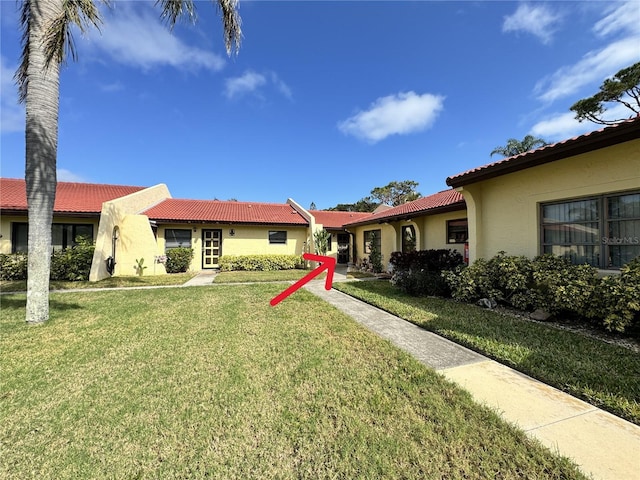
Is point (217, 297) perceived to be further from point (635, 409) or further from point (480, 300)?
point (635, 409)

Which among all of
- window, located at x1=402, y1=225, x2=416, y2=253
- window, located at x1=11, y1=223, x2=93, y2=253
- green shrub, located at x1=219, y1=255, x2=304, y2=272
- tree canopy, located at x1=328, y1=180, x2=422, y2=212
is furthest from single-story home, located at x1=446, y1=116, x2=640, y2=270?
tree canopy, located at x1=328, y1=180, x2=422, y2=212

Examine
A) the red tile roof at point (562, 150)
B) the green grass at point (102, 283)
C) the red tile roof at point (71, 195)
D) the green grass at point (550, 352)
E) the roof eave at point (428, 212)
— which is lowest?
the green grass at point (550, 352)

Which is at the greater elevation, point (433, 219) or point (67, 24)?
point (67, 24)

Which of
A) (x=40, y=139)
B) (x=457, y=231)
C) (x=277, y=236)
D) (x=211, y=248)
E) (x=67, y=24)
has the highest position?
(x=67, y=24)

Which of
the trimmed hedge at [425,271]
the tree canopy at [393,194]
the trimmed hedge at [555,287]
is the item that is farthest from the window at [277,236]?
the tree canopy at [393,194]

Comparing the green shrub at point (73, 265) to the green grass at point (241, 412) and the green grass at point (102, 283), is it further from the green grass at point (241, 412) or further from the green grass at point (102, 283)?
the green grass at point (241, 412)

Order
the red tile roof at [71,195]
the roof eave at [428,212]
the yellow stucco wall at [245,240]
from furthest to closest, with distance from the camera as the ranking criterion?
the yellow stucco wall at [245,240], the red tile roof at [71,195], the roof eave at [428,212]

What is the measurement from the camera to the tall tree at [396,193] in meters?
42.5

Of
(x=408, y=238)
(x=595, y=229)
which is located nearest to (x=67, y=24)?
(x=595, y=229)

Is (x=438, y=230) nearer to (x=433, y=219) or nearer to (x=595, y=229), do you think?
(x=433, y=219)

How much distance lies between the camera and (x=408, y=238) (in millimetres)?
13719

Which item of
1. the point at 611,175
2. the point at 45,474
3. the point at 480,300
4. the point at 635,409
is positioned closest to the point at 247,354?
the point at 45,474

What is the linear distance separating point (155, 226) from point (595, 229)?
1864cm

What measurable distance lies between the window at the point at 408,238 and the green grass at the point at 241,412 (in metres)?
8.98
